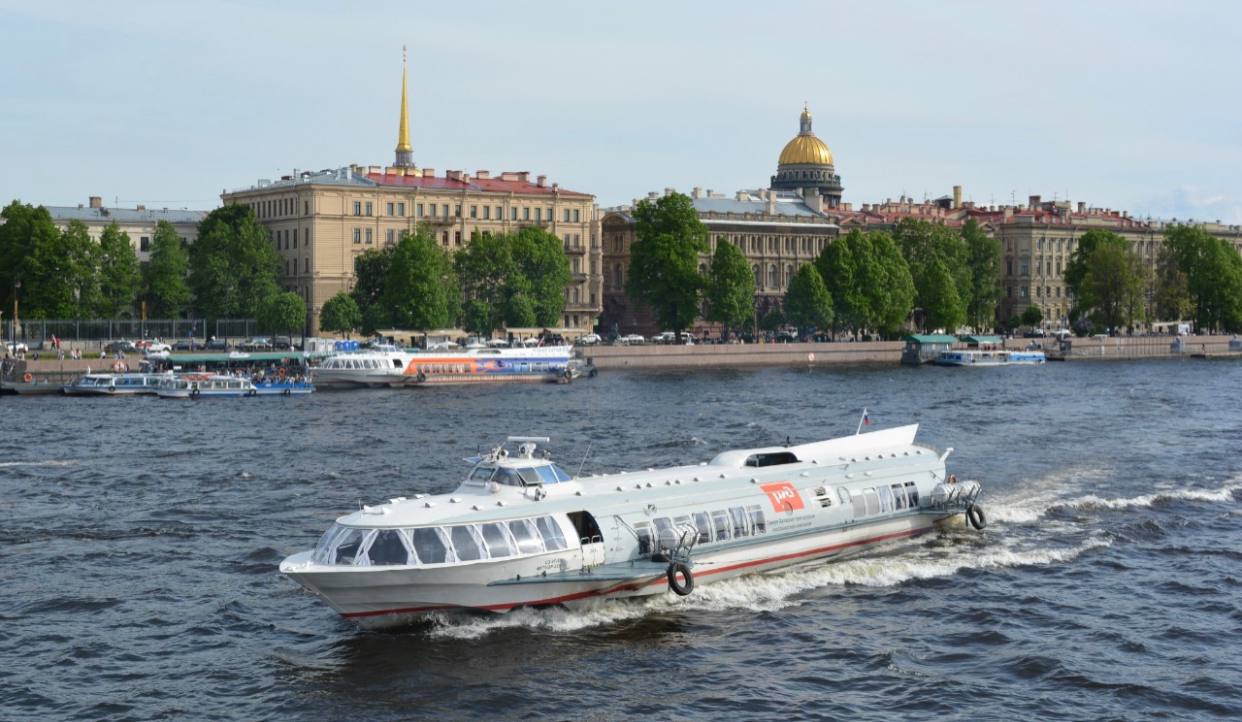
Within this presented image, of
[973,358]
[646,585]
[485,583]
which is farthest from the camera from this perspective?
[973,358]

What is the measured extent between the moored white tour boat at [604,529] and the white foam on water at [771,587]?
0.27 meters

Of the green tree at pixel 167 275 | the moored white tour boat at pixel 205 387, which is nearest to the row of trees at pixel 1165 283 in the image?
the green tree at pixel 167 275

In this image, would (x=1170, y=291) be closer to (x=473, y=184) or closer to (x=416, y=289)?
(x=473, y=184)

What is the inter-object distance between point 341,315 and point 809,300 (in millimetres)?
38660

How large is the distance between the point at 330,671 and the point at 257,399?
56570 millimetres

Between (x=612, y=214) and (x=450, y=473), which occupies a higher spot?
(x=612, y=214)

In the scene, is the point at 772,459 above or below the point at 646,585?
above

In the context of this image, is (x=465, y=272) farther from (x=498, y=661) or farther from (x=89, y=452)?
(x=498, y=661)

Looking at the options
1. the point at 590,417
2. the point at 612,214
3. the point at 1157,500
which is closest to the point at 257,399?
the point at 590,417

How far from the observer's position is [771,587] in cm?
3231

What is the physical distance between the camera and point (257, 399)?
267ft

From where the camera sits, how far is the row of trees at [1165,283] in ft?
490

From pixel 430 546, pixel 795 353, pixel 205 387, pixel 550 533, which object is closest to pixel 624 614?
pixel 550 533

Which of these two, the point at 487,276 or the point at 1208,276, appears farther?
the point at 1208,276
